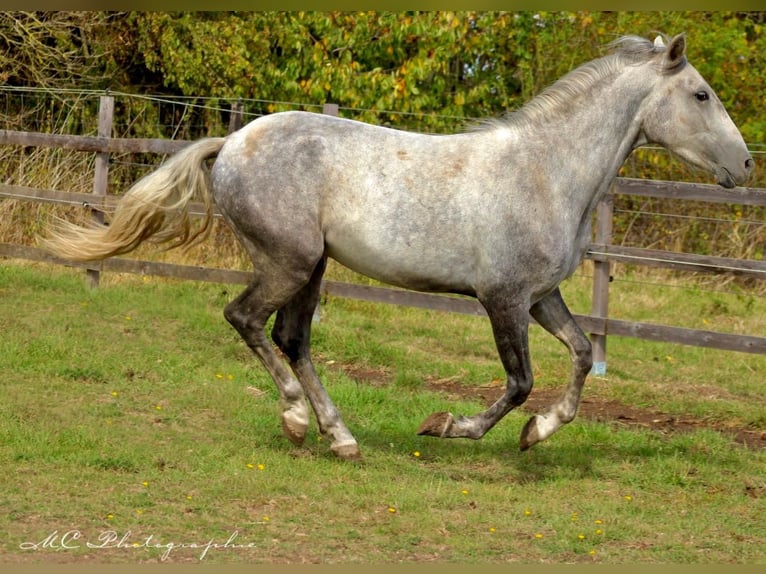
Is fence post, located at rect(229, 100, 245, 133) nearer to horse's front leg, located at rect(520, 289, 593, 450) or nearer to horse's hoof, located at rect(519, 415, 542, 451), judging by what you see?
horse's front leg, located at rect(520, 289, 593, 450)

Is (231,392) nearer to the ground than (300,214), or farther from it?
nearer to the ground

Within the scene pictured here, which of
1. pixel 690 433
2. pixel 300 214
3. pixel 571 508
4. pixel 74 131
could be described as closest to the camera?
pixel 571 508

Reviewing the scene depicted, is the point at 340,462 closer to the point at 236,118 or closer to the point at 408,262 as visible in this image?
the point at 408,262

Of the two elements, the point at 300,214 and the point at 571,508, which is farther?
the point at 300,214

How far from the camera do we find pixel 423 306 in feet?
30.3

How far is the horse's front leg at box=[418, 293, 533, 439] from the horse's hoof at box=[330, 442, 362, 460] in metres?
0.37

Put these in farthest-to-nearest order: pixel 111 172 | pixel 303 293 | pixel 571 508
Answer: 1. pixel 111 172
2. pixel 303 293
3. pixel 571 508

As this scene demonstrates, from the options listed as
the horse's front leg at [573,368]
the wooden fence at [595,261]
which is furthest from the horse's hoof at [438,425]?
the wooden fence at [595,261]

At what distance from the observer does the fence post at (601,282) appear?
8.83 meters

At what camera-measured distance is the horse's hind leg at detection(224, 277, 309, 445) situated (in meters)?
6.01

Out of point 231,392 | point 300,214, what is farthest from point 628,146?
point 231,392

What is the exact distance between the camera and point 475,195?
5820 millimetres

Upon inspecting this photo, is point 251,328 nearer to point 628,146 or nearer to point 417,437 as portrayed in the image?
point 417,437

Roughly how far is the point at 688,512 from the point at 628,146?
1979mm
